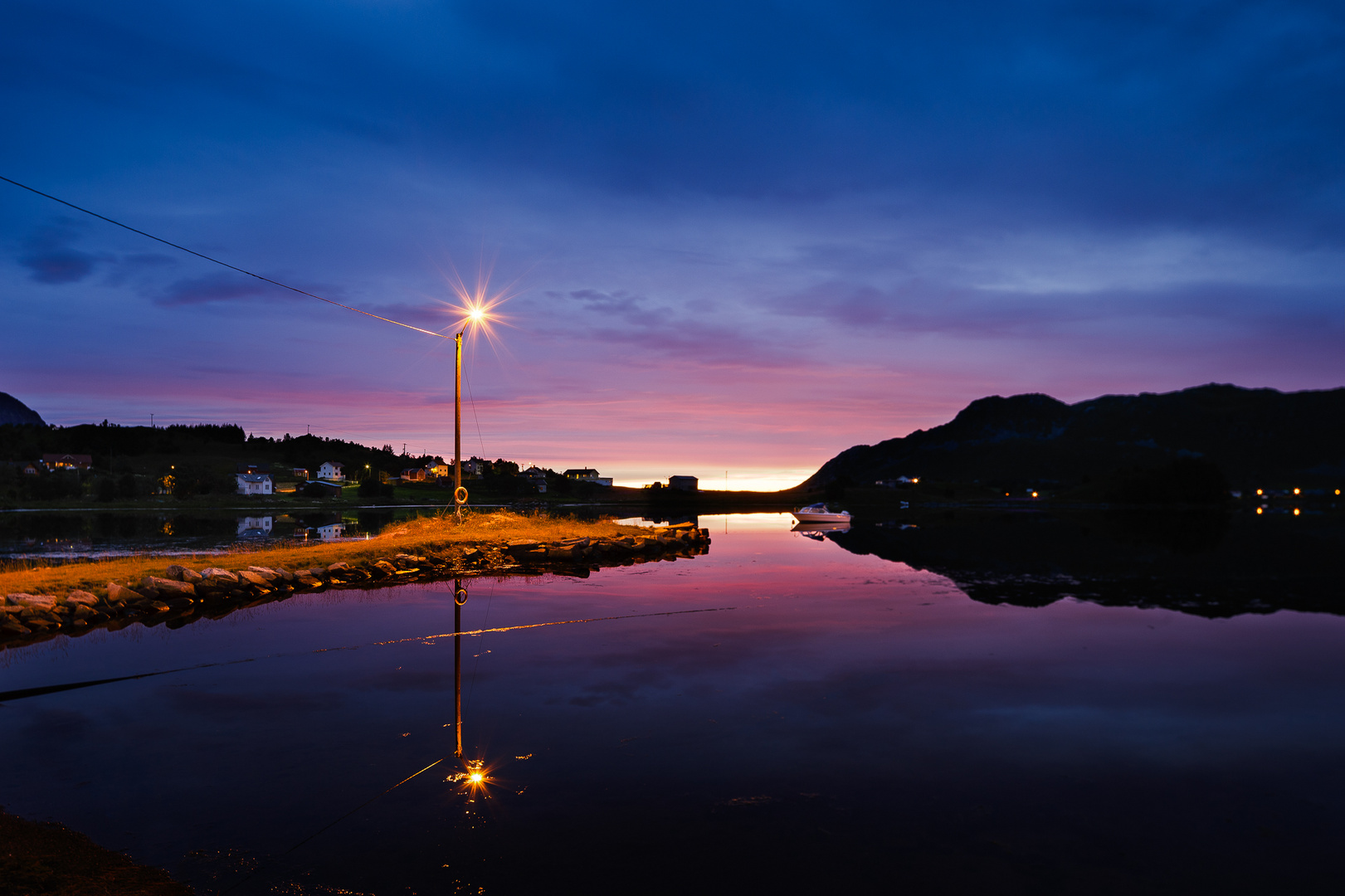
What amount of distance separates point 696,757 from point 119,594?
47.5 feet

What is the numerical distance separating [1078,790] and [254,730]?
29.0ft

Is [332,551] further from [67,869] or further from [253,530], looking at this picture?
[253,530]

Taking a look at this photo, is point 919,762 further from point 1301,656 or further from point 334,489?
point 334,489

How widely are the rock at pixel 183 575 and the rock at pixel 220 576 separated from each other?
0.17m

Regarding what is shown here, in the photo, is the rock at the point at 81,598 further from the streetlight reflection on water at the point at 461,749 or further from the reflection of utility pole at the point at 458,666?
the streetlight reflection on water at the point at 461,749

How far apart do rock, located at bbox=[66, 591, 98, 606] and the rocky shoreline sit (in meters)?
0.01

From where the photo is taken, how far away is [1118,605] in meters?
19.0

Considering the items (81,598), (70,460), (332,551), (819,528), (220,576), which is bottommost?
(819,528)

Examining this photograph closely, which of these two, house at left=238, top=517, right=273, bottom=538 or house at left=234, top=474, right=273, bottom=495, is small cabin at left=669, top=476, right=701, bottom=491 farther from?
house at left=238, top=517, right=273, bottom=538

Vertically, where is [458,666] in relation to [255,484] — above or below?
below

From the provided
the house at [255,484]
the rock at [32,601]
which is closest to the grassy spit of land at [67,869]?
the rock at [32,601]

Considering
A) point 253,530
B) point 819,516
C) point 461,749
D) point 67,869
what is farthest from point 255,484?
point 67,869

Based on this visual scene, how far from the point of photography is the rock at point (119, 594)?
52.0 ft

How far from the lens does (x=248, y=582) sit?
61.6ft
